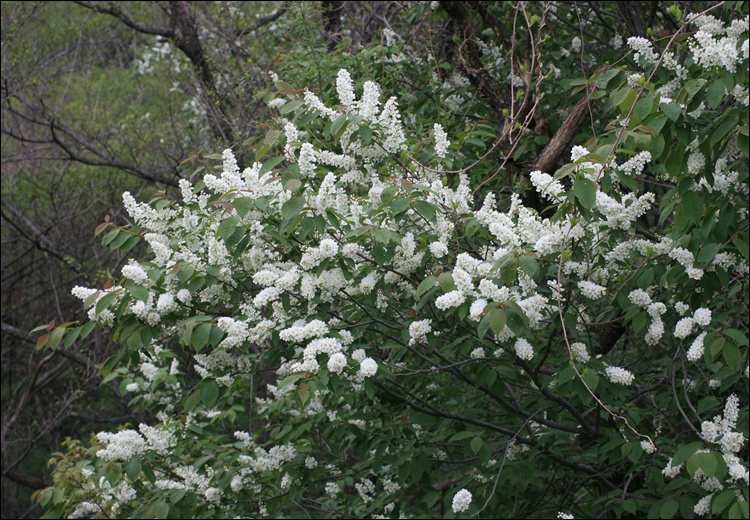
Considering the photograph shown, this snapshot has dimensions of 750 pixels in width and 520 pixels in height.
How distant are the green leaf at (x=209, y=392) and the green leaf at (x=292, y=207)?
884 mm

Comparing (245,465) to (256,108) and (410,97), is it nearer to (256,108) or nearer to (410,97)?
(410,97)

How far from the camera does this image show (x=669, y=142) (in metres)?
3.05

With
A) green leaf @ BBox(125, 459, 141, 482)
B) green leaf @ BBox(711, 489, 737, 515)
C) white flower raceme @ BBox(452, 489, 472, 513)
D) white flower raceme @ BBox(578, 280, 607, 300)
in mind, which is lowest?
green leaf @ BBox(711, 489, 737, 515)

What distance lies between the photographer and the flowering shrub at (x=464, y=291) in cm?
302

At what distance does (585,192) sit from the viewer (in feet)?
9.24

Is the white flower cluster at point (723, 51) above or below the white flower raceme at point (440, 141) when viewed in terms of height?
above

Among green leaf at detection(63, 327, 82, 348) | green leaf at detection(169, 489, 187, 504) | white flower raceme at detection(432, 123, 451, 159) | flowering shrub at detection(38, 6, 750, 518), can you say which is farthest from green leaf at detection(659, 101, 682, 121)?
green leaf at detection(169, 489, 187, 504)

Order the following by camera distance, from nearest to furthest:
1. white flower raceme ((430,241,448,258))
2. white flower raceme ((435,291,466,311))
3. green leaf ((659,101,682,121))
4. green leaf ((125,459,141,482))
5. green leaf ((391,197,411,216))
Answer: green leaf ((659,101,682,121)) → white flower raceme ((435,291,466,311)) → green leaf ((391,197,411,216)) → white flower raceme ((430,241,448,258)) → green leaf ((125,459,141,482))

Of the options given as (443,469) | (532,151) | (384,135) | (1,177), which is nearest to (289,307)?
→ (384,135)

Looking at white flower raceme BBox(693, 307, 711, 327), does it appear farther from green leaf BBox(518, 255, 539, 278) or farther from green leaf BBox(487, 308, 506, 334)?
green leaf BBox(487, 308, 506, 334)

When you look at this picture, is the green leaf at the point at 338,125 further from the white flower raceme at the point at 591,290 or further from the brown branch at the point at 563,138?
the brown branch at the point at 563,138

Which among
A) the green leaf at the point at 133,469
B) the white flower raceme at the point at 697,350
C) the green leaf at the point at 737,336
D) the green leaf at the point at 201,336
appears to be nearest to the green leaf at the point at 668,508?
the white flower raceme at the point at 697,350

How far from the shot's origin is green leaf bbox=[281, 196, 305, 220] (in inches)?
123

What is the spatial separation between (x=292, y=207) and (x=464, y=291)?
28.8 inches
